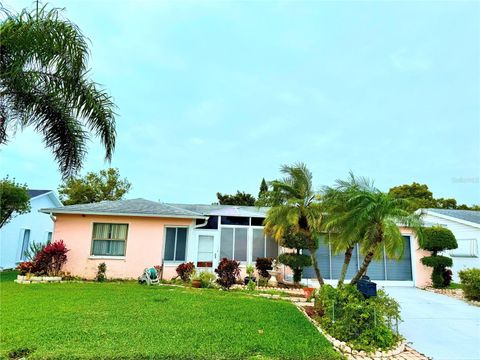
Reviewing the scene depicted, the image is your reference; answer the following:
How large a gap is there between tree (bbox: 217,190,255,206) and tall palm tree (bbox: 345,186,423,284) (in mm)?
29131

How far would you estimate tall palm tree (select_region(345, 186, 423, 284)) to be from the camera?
7.17 meters

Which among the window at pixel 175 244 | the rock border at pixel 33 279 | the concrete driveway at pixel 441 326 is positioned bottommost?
the concrete driveway at pixel 441 326

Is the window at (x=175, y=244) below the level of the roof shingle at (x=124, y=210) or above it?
below

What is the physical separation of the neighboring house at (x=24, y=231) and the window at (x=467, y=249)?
29.4m

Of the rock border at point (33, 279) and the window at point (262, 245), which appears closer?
the rock border at point (33, 279)

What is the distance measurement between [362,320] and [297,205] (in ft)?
16.9

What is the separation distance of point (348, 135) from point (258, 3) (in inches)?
426

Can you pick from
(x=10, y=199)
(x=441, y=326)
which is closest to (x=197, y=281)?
(x=441, y=326)

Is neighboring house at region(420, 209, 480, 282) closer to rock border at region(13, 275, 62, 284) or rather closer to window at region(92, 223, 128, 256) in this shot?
window at region(92, 223, 128, 256)

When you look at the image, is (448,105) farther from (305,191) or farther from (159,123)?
(159,123)

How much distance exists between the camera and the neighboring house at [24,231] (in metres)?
19.6

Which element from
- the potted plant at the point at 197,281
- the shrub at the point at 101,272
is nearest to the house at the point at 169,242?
the shrub at the point at 101,272

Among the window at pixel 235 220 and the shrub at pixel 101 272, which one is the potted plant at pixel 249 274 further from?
the shrub at pixel 101 272

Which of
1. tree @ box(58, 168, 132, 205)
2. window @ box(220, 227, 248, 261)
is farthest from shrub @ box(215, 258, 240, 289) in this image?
tree @ box(58, 168, 132, 205)
